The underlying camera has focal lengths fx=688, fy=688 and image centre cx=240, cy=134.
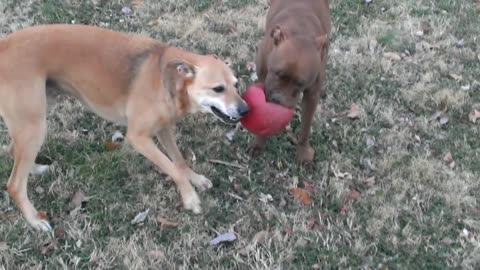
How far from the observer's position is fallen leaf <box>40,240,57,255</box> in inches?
169

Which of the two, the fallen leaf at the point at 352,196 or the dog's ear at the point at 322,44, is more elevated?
the dog's ear at the point at 322,44

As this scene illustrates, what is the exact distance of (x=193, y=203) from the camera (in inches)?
183

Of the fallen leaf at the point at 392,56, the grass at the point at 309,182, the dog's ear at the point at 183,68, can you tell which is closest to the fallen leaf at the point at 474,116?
the grass at the point at 309,182

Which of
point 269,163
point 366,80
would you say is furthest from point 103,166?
point 366,80

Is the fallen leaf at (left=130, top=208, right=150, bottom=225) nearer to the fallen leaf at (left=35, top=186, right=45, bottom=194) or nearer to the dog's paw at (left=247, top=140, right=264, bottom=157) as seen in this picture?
the fallen leaf at (left=35, top=186, right=45, bottom=194)

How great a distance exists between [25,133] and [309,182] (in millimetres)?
2024

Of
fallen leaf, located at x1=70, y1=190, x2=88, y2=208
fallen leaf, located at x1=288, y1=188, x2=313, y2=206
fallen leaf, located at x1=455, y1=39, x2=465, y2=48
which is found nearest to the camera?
fallen leaf, located at x1=70, y1=190, x2=88, y2=208

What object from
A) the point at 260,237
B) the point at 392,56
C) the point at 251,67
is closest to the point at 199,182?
the point at 260,237

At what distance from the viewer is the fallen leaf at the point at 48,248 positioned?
4.30 meters

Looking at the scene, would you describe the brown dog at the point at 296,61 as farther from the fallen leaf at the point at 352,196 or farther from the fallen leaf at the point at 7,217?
the fallen leaf at the point at 7,217

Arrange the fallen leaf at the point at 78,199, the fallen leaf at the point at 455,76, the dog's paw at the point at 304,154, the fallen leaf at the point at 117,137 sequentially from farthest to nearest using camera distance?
the fallen leaf at the point at 455,76
the fallen leaf at the point at 117,137
the dog's paw at the point at 304,154
the fallen leaf at the point at 78,199

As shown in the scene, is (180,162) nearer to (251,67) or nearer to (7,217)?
(7,217)

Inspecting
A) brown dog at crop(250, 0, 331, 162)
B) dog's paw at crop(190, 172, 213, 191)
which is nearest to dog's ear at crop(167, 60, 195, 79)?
brown dog at crop(250, 0, 331, 162)

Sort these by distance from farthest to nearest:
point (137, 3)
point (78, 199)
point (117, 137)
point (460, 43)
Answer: point (137, 3) → point (460, 43) → point (117, 137) → point (78, 199)
